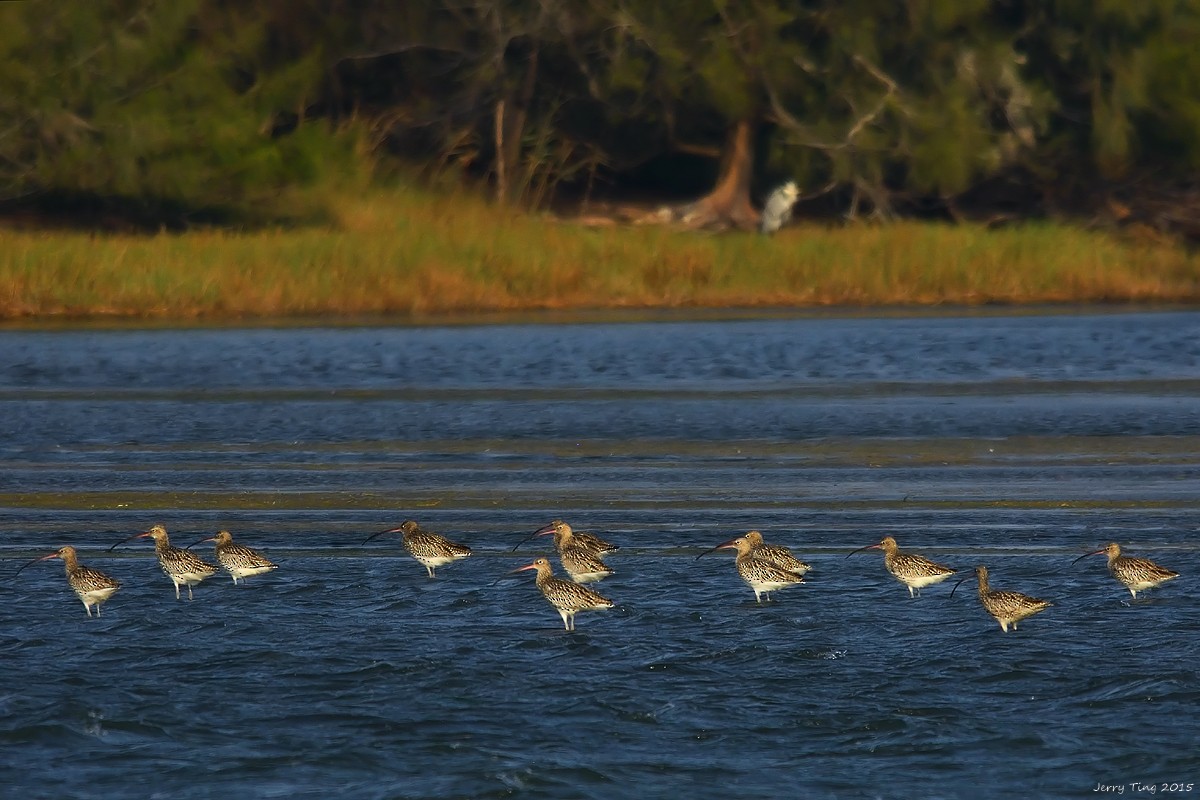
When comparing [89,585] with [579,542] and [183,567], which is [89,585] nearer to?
[183,567]

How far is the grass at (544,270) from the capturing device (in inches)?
1250

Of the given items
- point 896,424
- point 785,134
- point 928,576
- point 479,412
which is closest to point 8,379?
point 479,412

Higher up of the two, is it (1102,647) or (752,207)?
(1102,647)

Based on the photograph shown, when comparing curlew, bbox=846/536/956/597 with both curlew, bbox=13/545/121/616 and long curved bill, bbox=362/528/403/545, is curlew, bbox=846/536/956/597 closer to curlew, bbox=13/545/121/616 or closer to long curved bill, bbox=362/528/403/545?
long curved bill, bbox=362/528/403/545

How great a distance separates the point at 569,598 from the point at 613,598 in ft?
2.78

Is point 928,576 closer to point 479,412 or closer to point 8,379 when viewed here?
point 479,412

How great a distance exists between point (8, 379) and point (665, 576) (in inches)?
585

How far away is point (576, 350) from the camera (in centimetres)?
2689

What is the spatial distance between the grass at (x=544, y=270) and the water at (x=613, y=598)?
8.31m

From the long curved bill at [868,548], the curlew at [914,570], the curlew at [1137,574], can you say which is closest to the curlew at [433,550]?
the long curved bill at [868,548]

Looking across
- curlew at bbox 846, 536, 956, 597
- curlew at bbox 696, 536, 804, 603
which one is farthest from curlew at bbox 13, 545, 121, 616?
curlew at bbox 846, 536, 956, 597

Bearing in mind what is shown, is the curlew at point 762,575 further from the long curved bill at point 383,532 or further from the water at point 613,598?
the long curved bill at point 383,532

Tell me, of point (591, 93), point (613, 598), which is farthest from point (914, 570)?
point (591, 93)

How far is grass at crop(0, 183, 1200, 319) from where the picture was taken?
104 ft
